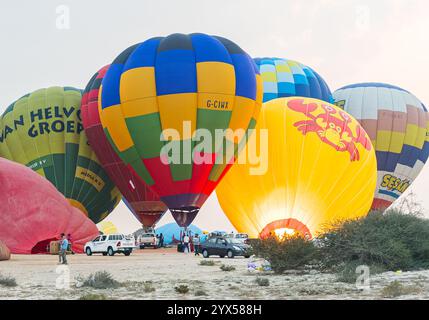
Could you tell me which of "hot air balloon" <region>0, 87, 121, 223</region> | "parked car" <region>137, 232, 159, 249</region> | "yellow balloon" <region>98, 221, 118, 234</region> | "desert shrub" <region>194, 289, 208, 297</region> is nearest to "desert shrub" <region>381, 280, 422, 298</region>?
"desert shrub" <region>194, 289, 208, 297</region>

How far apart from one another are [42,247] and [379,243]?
1953 centimetres

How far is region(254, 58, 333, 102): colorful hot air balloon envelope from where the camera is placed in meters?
38.3

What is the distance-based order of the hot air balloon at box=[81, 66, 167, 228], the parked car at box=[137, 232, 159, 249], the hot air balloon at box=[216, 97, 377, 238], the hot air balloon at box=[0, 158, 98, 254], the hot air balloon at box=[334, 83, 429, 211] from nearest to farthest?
the hot air balloon at box=[216, 97, 377, 238]
the hot air balloon at box=[0, 158, 98, 254]
the hot air balloon at box=[81, 66, 167, 228]
the hot air balloon at box=[334, 83, 429, 211]
the parked car at box=[137, 232, 159, 249]

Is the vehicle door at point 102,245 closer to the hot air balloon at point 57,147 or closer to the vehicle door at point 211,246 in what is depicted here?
the vehicle door at point 211,246

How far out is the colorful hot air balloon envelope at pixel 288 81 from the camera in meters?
38.3

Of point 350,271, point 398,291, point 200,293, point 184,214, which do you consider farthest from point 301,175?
point 398,291

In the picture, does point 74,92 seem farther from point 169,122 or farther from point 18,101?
point 169,122

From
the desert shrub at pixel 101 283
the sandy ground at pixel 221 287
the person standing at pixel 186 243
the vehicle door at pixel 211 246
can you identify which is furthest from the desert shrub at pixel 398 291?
the person standing at pixel 186 243

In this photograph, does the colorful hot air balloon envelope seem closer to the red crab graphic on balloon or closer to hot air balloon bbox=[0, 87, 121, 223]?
the red crab graphic on balloon

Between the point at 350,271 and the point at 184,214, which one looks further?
the point at 184,214

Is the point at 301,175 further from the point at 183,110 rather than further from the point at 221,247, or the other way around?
the point at 183,110

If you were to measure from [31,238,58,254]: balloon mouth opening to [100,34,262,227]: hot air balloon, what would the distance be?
5866 millimetres

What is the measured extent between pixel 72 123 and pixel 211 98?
13428 mm

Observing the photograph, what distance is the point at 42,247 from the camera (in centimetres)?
3108
